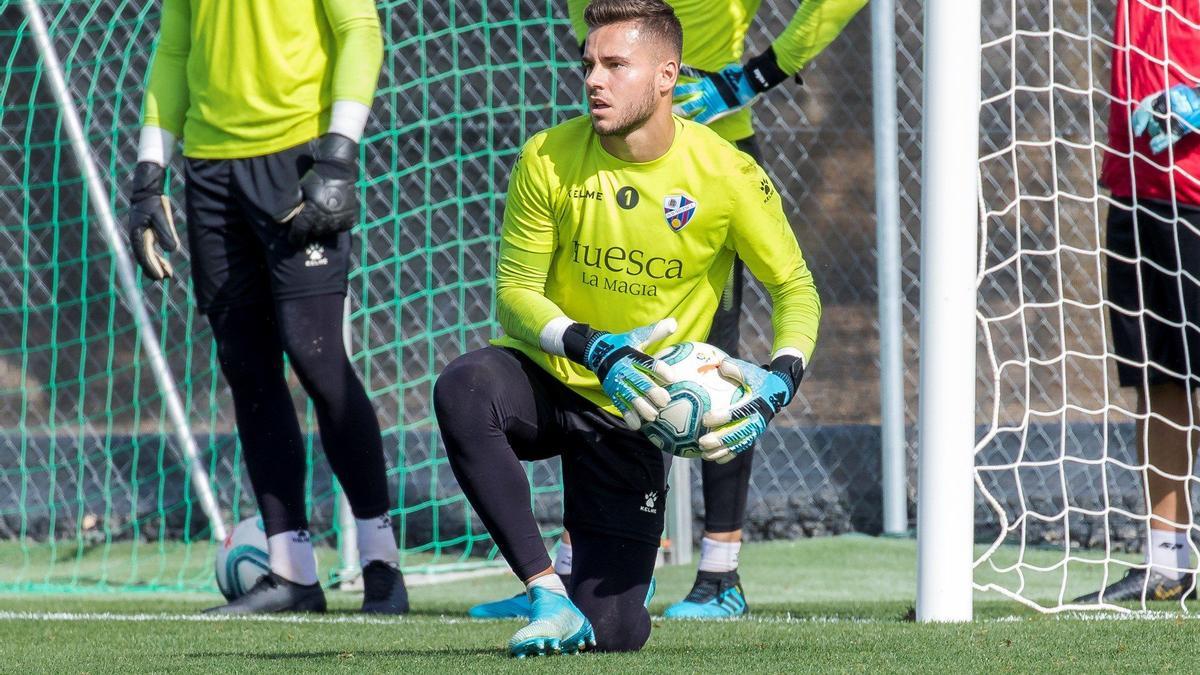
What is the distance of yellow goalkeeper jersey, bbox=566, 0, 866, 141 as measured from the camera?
4.12 metres

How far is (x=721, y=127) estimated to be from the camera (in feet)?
13.3

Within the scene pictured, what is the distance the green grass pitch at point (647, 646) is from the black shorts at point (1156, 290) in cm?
71

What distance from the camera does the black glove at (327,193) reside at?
156 inches

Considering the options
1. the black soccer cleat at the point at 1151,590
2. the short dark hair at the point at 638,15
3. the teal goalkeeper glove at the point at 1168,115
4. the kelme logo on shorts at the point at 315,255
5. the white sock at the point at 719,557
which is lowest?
the black soccer cleat at the point at 1151,590

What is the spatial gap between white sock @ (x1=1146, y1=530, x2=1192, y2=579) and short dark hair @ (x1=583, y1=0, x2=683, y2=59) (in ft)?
6.53

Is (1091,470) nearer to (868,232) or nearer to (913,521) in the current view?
(913,521)

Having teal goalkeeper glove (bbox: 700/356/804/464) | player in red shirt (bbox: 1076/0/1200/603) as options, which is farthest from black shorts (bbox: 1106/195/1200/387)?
teal goalkeeper glove (bbox: 700/356/804/464)

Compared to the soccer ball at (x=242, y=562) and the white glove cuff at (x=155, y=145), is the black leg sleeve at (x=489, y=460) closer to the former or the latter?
the soccer ball at (x=242, y=562)

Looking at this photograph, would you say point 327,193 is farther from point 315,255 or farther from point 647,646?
point 647,646

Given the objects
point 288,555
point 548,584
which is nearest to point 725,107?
point 548,584

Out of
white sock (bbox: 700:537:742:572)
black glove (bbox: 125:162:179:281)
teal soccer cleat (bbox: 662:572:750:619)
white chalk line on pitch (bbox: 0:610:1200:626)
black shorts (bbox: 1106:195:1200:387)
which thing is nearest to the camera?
white chalk line on pitch (bbox: 0:610:1200:626)

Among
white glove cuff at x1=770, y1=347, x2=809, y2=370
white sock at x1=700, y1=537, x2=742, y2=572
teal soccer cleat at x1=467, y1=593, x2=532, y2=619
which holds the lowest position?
teal soccer cleat at x1=467, y1=593, x2=532, y2=619

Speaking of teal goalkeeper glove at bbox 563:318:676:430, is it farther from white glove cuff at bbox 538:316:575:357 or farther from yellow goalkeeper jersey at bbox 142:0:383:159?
yellow goalkeeper jersey at bbox 142:0:383:159

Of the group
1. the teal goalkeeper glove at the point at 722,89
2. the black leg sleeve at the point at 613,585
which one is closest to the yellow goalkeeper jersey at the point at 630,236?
the black leg sleeve at the point at 613,585
